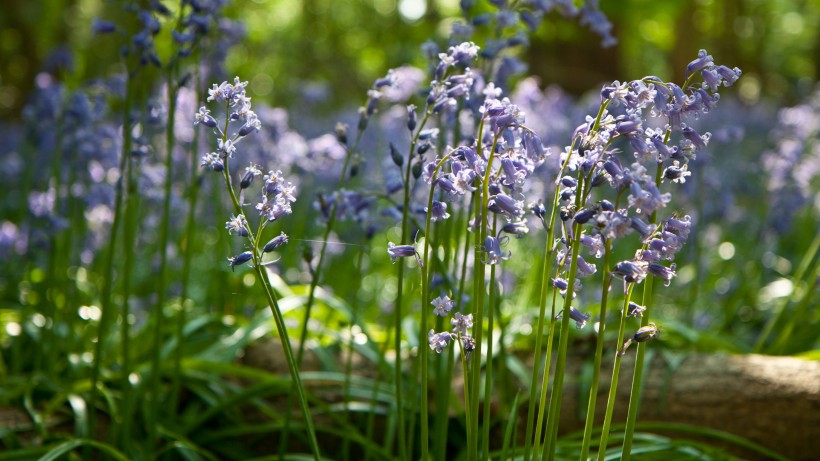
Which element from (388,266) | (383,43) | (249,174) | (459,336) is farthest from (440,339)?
(383,43)

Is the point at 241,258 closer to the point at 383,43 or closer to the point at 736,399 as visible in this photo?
the point at 736,399

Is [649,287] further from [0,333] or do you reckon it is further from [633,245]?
[633,245]

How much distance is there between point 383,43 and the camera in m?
13.1

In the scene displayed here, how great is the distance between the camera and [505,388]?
3152 millimetres

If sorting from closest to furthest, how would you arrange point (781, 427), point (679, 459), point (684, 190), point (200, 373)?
point (679, 459) → point (781, 427) → point (200, 373) → point (684, 190)

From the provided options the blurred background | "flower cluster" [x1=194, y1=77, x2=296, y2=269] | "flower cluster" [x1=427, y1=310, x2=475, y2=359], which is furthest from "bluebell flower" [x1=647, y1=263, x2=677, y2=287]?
the blurred background

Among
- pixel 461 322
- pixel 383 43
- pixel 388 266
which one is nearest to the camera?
pixel 461 322

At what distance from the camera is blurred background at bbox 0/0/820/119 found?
8250 mm

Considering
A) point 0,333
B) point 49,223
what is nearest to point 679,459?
point 49,223

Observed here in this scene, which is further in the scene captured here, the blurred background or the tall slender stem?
the blurred background

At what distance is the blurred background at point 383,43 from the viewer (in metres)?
8.25

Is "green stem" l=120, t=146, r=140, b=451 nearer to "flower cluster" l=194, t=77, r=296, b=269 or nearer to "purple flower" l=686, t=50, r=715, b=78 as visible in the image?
"flower cluster" l=194, t=77, r=296, b=269

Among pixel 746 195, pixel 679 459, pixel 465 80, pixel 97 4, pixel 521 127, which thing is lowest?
pixel 679 459

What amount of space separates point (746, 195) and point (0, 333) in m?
5.93
